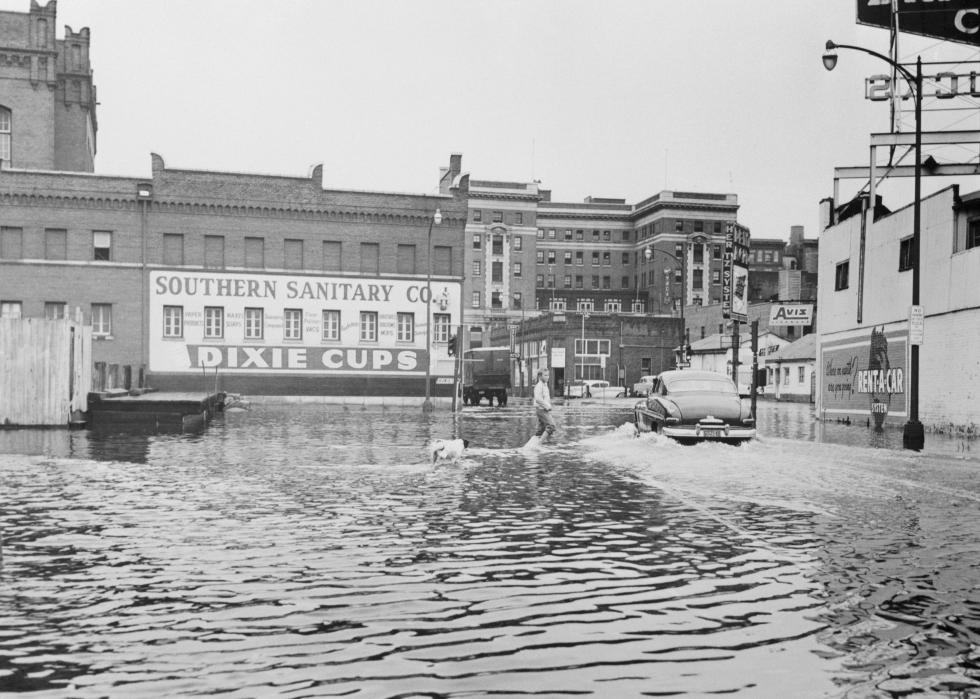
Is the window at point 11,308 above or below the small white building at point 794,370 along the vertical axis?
above

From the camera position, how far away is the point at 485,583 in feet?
24.1

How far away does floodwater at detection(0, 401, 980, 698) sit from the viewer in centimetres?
515

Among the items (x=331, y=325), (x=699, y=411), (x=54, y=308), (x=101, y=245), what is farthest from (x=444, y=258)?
(x=699, y=411)

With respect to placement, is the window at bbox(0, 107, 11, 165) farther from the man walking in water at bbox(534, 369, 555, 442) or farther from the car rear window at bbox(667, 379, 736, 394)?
the car rear window at bbox(667, 379, 736, 394)

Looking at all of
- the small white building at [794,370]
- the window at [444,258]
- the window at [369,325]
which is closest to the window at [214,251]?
the window at [369,325]

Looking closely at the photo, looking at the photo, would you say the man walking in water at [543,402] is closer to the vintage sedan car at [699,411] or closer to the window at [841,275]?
the vintage sedan car at [699,411]

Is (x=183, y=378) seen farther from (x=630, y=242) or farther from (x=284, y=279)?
(x=630, y=242)

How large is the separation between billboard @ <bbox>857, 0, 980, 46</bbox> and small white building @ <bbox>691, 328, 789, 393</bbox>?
44.6m

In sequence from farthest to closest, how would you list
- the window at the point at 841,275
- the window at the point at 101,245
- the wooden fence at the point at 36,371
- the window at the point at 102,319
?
the window at the point at 101,245 < the window at the point at 102,319 < the window at the point at 841,275 < the wooden fence at the point at 36,371

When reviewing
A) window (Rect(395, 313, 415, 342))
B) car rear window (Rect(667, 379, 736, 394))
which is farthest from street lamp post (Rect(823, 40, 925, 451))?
window (Rect(395, 313, 415, 342))

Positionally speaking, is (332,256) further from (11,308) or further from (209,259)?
(11,308)

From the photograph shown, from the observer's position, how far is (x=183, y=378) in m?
51.2

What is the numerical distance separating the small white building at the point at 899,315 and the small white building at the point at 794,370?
30.0 m

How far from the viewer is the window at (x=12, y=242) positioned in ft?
163
